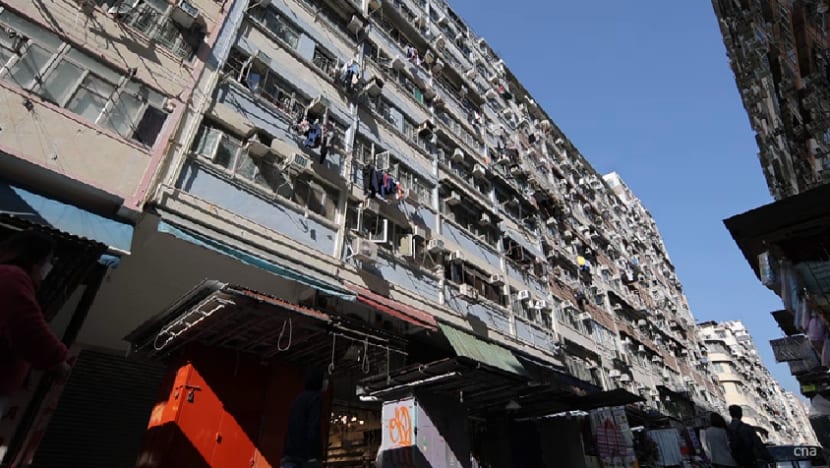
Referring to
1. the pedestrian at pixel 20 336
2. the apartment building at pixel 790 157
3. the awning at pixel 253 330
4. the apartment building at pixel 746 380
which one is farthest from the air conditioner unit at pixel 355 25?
the apartment building at pixel 746 380

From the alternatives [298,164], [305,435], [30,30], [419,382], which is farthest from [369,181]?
[305,435]

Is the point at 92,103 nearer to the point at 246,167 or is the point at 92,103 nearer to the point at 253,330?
the point at 246,167

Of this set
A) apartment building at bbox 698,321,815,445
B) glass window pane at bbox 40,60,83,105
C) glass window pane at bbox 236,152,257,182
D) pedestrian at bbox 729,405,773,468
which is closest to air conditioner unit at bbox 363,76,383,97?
glass window pane at bbox 236,152,257,182

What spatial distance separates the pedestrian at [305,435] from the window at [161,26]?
9557 mm

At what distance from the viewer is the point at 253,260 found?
902 centimetres

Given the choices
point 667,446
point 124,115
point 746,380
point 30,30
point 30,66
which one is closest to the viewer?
point 30,66

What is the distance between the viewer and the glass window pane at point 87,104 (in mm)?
8188

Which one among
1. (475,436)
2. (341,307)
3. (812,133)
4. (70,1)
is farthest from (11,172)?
(812,133)

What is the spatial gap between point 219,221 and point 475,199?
12.7m

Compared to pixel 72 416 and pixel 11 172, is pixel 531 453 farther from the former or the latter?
pixel 11 172

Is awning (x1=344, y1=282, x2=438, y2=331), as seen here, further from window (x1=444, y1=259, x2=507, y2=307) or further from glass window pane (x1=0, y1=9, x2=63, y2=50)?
glass window pane (x1=0, y1=9, x2=63, y2=50)

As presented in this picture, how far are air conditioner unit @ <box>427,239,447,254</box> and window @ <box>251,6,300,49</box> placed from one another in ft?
27.8

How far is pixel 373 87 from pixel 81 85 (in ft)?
31.7

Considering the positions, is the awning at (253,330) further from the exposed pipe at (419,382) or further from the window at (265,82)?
the window at (265,82)
